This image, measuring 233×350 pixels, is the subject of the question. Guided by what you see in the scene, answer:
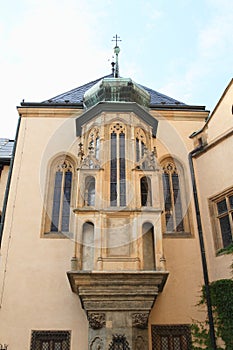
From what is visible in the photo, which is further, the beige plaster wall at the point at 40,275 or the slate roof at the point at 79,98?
the slate roof at the point at 79,98

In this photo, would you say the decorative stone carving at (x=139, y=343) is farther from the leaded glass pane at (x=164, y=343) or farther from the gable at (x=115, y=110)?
the gable at (x=115, y=110)

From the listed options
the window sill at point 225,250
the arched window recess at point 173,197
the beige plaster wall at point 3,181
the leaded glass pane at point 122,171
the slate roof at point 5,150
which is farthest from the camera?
the slate roof at point 5,150

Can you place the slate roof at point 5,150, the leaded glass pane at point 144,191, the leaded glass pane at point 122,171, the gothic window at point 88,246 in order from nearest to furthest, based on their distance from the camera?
the gothic window at point 88,246
the leaded glass pane at point 122,171
the leaded glass pane at point 144,191
the slate roof at point 5,150

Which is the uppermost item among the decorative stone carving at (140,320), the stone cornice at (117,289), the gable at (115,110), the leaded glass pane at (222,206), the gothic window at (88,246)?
the gable at (115,110)

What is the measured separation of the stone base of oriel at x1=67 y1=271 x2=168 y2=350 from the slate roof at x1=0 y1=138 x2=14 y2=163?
17.2 ft

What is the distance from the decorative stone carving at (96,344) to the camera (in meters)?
7.90

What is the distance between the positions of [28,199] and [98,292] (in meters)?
3.94

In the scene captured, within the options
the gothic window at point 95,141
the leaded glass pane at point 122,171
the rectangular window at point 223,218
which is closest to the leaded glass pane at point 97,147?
the gothic window at point 95,141

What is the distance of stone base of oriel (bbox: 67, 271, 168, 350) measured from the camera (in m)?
8.02

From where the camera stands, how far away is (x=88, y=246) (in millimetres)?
9062

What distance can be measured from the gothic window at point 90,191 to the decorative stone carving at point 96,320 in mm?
2673

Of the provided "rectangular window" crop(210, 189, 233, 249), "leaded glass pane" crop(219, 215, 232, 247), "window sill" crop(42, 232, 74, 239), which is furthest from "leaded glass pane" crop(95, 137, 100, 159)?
"leaded glass pane" crop(219, 215, 232, 247)

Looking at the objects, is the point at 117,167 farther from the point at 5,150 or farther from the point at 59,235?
the point at 5,150

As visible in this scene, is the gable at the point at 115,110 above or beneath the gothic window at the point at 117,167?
above
